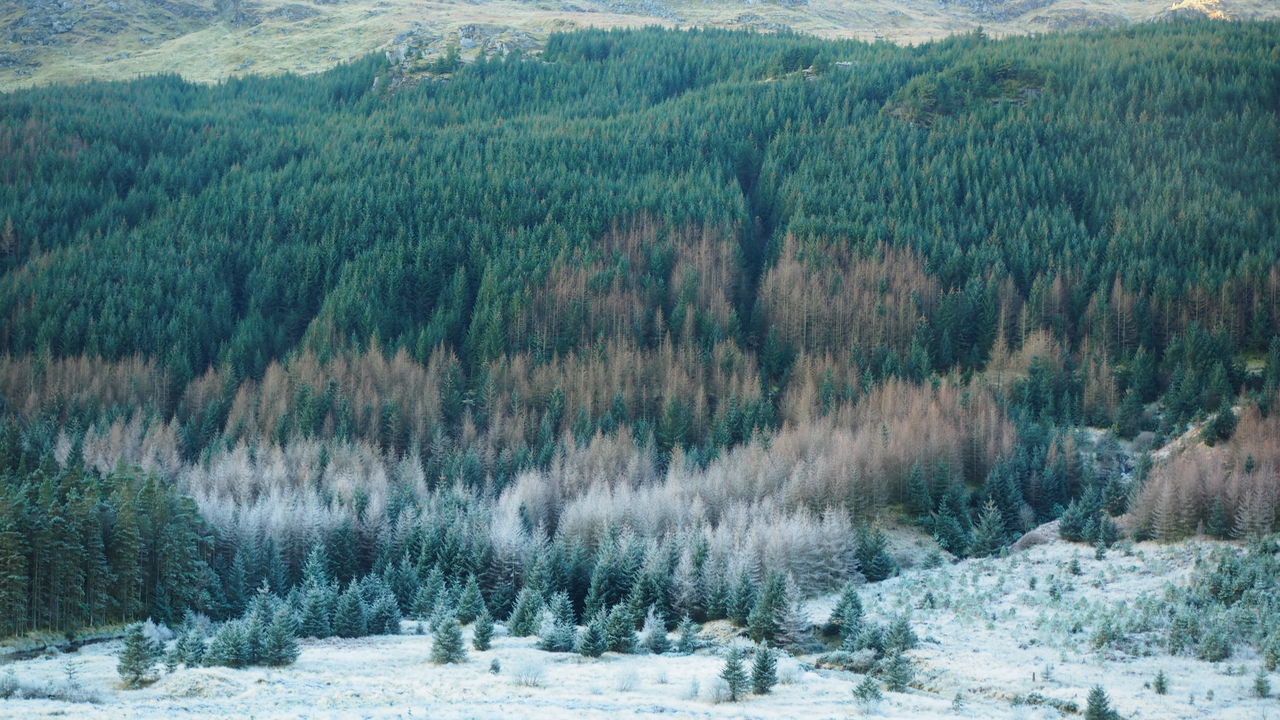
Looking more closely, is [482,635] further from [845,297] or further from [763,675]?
[845,297]

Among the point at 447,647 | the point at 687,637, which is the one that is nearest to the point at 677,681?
the point at 447,647

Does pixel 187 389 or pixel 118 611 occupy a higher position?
pixel 118 611

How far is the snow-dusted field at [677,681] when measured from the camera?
48562 mm

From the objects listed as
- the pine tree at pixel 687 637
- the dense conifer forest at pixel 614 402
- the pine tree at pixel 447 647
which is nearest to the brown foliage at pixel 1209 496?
the dense conifer forest at pixel 614 402

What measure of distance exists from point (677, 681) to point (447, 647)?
507 inches

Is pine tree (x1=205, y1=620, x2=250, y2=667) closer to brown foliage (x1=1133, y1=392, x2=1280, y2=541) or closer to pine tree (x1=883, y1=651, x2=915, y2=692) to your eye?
pine tree (x1=883, y1=651, x2=915, y2=692)

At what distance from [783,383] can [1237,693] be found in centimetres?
11612

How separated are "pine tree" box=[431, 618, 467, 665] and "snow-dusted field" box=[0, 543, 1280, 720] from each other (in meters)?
0.91

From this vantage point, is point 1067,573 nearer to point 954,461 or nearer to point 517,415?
point 954,461

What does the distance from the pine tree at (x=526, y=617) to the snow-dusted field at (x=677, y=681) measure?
134 inches

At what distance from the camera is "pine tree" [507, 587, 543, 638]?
72188 mm

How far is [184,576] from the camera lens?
85.8m

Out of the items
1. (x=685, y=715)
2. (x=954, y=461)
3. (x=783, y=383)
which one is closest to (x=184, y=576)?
(x=685, y=715)

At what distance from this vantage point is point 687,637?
70750 millimetres
